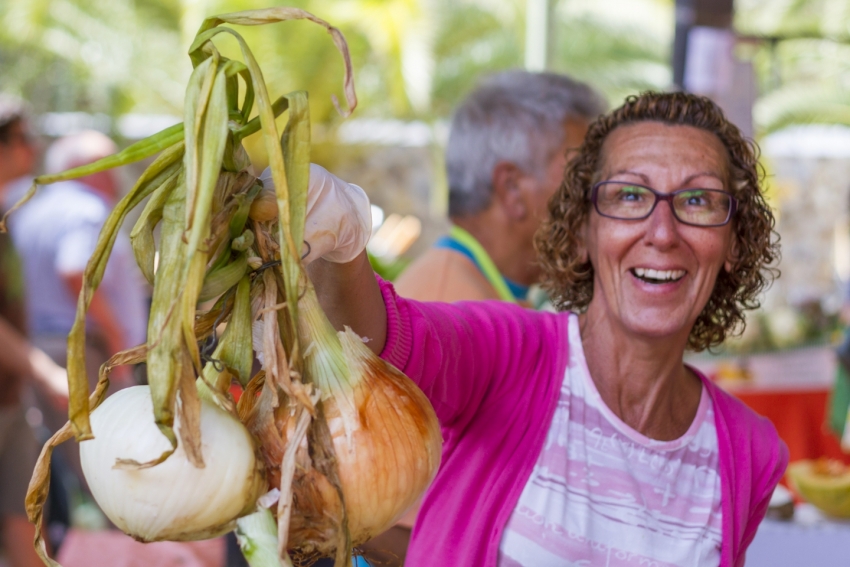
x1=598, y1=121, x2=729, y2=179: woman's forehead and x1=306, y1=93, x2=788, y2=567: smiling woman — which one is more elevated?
x1=598, y1=121, x2=729, y2=179: woman's forehead

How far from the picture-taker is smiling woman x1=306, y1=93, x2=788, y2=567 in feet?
4.42

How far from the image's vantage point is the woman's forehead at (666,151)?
58.4 inches

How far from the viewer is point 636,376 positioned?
60.0 inches

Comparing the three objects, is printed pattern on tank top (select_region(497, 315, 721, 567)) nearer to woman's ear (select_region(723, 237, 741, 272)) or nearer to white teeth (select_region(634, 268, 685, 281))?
white teeth (select_region(634, 268, 685, 281))

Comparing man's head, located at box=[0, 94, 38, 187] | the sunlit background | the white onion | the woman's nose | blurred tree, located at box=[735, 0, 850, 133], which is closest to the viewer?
the white onion

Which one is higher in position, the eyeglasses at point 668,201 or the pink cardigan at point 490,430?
the eyeglasses at point 668,201

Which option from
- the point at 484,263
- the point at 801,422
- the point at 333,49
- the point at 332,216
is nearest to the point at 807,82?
the point at 333,49

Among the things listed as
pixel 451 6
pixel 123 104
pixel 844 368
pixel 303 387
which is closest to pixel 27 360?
pixel 303 387

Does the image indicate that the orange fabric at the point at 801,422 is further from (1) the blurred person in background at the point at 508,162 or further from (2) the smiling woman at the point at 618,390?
(2) the smiling woman at the point at 618,390

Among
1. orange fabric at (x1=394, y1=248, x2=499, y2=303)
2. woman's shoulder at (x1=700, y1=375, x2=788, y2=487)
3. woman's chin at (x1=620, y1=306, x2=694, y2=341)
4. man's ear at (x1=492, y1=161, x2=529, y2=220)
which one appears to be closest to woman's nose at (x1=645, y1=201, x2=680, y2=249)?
woman's chin at (x1=620, y1=306, x2=694, y2=341)

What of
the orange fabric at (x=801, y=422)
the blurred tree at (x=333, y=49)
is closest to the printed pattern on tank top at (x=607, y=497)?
the orange fabric at (x=801, y=422)

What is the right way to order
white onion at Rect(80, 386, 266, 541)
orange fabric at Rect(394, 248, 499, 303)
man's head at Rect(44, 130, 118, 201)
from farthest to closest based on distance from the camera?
1. man's head at Rect(44, 130, 118, 201)
2. orange fabric at Rect(394, 248, 499, 303)
3. white onion at Rect(80, 386, 266, 541)

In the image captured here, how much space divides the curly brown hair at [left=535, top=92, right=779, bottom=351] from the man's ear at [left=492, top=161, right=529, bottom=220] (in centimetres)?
45

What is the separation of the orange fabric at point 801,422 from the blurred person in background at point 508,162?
2.14 meters
